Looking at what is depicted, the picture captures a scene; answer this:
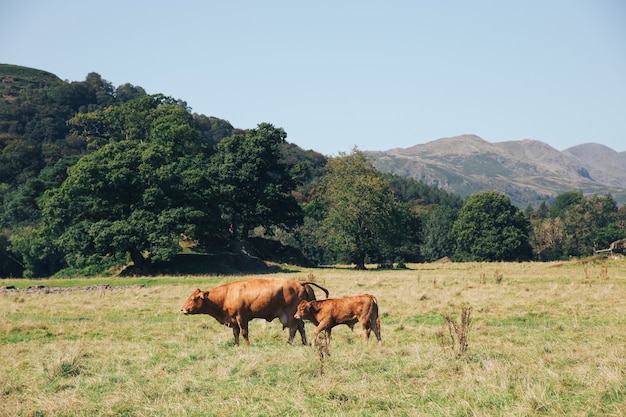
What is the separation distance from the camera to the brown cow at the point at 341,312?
15.9 metres

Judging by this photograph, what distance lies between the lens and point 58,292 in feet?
119

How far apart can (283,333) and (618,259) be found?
44.0 m

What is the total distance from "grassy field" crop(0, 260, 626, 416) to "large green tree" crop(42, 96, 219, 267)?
104 ft

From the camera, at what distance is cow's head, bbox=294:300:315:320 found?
15789 millimetres

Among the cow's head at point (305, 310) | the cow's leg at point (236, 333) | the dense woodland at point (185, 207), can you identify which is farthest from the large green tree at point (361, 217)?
the cow's head at point (305, 310)

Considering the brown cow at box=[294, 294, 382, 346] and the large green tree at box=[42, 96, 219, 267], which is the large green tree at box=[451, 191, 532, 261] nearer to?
the large green tree at box=[42, 96, 219, 267]

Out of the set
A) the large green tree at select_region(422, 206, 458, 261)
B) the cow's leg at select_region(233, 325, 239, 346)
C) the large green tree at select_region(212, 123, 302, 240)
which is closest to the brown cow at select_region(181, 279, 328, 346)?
the cow's leg at select_region(233, 325, 239, 346)

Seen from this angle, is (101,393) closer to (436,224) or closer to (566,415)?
(566,415)

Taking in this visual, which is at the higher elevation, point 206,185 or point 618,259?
point 206,185

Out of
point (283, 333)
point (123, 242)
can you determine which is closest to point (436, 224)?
point (123, 242)

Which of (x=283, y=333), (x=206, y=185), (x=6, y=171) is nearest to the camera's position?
(x=283, y=333)

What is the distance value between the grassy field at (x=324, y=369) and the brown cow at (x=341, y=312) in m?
0.62

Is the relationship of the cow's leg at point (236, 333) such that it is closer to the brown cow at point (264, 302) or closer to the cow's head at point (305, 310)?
the brown cow at point (264, 302)

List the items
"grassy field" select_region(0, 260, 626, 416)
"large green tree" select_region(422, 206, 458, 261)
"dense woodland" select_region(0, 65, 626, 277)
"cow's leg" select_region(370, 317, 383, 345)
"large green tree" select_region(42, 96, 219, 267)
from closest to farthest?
"grassy field" select_region(0, 260, 626, 416) → "cow's leg" select_region(370, 317, 383, 345) → "large green tree" select_region(42, 96, 219, 267) → "dense woodland" select_region(0, 65, 626, 277) → "large green tree" select_region(422, 206, 458, 261)
